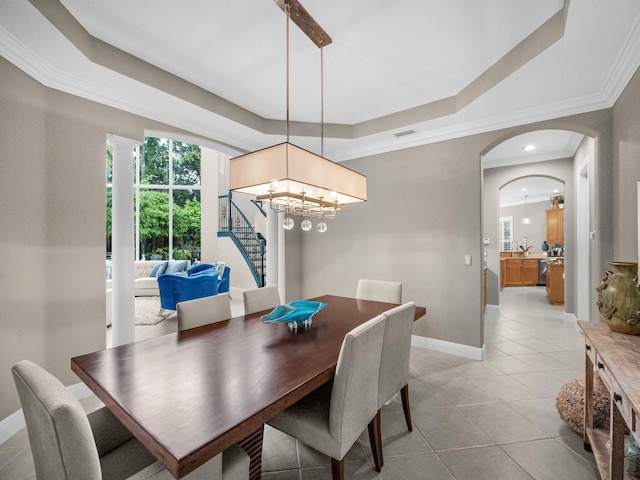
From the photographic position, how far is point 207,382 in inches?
49.7

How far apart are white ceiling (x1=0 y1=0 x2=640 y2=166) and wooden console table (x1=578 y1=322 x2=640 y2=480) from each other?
1.79 metres

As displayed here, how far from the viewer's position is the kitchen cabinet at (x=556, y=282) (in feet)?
19.7

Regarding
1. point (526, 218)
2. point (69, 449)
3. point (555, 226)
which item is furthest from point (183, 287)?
point (526, 218)

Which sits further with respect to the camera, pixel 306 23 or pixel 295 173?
pixel 306 23

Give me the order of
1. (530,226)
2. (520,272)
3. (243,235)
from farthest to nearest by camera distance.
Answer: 1. (530,226)
2. (520,272)
3. (243,235)

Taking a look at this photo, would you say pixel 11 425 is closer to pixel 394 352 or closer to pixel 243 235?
pixel 394 352

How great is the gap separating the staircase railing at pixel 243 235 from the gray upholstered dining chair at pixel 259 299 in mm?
4457

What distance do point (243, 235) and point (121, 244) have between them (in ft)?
17.6

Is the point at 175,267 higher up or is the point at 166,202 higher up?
the point at 166,202

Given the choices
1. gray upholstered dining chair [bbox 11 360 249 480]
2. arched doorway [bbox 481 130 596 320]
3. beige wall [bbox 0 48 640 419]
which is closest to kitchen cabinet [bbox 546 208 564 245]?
arched doorway [bbox 481 130 596 320]

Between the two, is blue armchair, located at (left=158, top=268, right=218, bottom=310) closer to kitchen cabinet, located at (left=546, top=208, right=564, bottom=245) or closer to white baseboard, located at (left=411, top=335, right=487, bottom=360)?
white baseboard, located at (left=411, top=335, right=487, bottom=360)

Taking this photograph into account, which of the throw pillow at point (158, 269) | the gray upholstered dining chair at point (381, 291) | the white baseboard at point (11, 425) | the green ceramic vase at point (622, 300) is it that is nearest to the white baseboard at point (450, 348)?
the gray upholstered dining chair at point (381, 291)

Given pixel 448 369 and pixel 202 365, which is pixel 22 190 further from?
pixel 448 369

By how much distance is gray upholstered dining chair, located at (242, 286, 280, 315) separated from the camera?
264 centimetres
